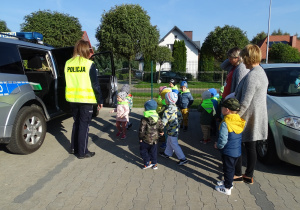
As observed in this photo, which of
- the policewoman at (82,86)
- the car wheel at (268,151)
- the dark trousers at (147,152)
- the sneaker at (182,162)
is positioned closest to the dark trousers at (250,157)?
the car wheel at (268,151)

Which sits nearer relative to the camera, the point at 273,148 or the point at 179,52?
the point at 273,148

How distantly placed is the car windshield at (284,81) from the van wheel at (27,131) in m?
4.21

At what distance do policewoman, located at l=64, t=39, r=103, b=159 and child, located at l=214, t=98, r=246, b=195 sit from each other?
2.23m

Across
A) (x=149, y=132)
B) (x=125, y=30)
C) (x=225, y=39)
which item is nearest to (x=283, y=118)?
(x=149, y=132)

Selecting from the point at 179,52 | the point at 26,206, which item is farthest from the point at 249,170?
the point at 179,52

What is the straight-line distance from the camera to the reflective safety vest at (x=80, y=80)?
397 cm

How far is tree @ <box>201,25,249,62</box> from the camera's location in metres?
17.2

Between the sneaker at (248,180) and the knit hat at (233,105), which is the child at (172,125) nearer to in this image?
the sneaker at (248,180)

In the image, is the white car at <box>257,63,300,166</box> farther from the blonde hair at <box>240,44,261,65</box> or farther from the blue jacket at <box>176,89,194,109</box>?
the blue jacket at <box>176,89,194,109</box>

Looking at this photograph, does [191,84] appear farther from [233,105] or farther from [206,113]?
[233,105]

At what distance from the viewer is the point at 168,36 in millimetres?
35781

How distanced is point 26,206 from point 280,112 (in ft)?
11.8

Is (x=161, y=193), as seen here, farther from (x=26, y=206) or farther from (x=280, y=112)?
(x=280, y=112)

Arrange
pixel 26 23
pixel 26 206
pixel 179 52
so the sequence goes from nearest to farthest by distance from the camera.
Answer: pixel 26 206
pixel 26 23
pixel 179 52
